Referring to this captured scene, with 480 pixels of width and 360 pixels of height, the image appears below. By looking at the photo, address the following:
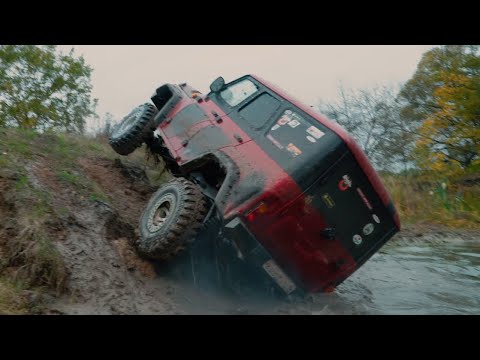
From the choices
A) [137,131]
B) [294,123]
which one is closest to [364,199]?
[294,123]

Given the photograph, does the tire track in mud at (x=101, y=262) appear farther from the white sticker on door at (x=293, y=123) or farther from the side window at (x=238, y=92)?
the white sticker on door at (x=293, y=123)

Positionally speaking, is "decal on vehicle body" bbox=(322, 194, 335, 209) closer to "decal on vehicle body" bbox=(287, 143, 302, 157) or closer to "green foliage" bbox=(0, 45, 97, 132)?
"decal on vehicle body" bbox=(287, 143, 302, 157)

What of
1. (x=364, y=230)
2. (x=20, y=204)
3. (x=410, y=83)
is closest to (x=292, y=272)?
(x=364, y=230)

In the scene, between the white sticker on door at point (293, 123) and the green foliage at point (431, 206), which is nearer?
the white sticker on door at point (293, 123)

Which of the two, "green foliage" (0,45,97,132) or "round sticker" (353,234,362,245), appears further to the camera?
"green foliage" (0,45,97,132)

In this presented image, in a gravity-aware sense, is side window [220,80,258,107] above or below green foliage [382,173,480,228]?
above

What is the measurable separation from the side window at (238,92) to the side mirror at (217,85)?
0.24 feet

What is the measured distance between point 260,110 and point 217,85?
3.12ft

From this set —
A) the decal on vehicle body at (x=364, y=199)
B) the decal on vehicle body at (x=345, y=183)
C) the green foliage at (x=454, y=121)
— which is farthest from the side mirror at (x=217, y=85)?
the green foliage at (x=454, y=121)

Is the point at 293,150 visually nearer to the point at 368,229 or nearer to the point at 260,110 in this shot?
the point at 260,110

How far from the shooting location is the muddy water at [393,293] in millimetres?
4762

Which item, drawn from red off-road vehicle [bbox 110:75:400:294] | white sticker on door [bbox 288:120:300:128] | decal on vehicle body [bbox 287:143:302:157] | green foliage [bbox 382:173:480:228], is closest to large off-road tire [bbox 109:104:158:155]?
red off-road vehicle [bbox 110:75:400:294]

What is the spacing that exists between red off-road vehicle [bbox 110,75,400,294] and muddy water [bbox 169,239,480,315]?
→ 368mm

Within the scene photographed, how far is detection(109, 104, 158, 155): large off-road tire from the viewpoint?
6.51 m
